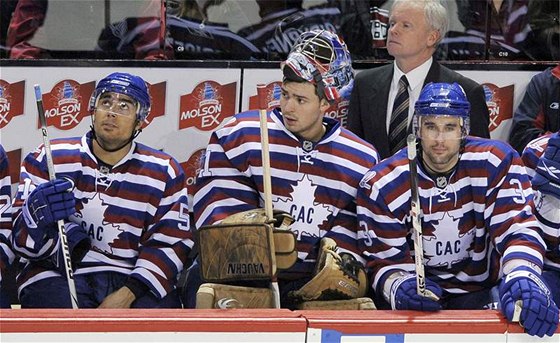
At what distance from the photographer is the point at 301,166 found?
377 cm

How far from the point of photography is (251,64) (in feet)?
15.1

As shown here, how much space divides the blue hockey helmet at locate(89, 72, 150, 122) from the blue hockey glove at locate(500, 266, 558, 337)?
4.37 feet

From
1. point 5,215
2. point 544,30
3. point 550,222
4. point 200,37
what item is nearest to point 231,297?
point 5,215

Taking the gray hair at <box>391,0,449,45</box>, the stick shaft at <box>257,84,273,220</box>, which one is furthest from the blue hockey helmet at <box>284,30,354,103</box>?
the gray hair at <box>391,0,449,45</box>

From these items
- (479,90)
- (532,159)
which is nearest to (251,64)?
(479,90)

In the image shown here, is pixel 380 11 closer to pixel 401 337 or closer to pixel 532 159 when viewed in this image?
pixel 532 159

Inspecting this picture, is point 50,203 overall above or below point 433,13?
below

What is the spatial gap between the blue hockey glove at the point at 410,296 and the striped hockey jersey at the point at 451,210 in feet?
0.47

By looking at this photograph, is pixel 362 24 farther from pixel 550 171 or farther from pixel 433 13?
pixel 550 171

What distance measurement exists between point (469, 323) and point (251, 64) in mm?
1885

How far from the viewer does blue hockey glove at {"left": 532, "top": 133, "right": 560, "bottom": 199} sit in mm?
3715

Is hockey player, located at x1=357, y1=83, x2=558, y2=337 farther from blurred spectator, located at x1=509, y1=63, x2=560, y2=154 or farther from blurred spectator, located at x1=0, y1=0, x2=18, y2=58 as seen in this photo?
blurred spectator, located at x1=0, y1=0, x2=18, y2=58

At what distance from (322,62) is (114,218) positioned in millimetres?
849

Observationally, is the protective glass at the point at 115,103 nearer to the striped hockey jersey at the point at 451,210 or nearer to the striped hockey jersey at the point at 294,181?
the striped hockey jersey at the point at 294,181
